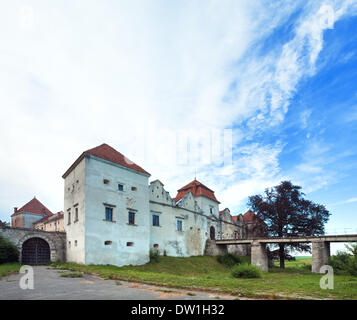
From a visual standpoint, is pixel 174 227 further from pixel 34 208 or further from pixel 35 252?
pixel 34 208

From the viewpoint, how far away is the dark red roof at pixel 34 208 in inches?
1981

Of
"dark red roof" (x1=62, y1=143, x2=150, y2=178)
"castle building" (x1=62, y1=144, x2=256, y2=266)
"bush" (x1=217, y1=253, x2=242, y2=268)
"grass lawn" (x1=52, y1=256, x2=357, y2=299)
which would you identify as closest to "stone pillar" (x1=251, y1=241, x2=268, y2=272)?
"grass lawn" (x1=52, y1=256, x2=357, y2=299)

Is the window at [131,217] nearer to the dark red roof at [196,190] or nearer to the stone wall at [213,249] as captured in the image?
the dark red roof at [196,190]

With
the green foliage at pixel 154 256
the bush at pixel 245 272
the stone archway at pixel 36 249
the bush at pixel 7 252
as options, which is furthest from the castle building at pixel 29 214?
the bush at pixel 245 272

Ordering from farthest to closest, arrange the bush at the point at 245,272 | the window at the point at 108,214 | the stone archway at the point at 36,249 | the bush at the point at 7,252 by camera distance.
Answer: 1. the window at the point at 108,214
2. the stone archway at the point at 36,249
3. the bush at the point at 7,252
4. the bush at the point at 245,272

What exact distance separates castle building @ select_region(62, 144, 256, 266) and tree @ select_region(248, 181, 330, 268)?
10493 mm

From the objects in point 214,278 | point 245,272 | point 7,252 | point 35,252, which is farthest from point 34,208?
point 245,272

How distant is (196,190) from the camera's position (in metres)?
40.2

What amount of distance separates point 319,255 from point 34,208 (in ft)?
157

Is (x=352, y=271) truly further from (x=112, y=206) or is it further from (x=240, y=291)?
(x=112, y=206)

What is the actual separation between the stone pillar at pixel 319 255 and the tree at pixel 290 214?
6.22 m

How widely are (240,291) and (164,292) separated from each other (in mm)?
2426
